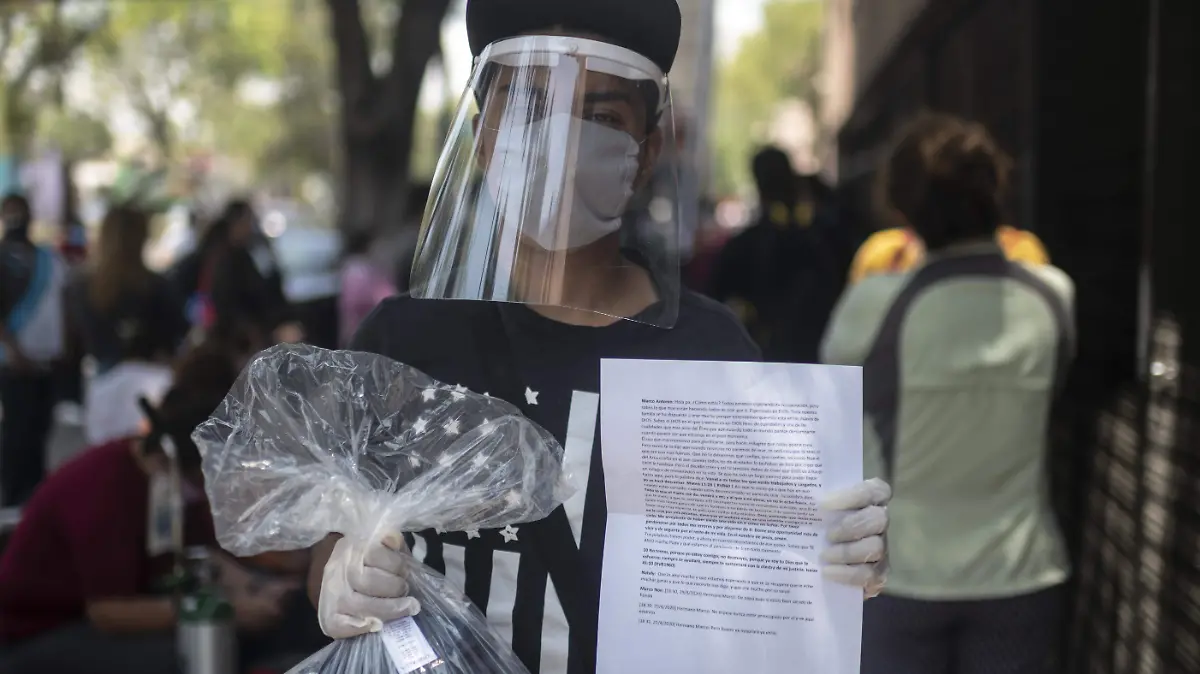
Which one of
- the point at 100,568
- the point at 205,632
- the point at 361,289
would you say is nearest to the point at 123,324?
the point at 361,289

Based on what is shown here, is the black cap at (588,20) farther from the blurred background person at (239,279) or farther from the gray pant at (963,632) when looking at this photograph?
the blurred background person at (239,279)

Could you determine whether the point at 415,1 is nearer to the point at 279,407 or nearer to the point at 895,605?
the point at 895,605

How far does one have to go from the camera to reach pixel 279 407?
4.86 ft

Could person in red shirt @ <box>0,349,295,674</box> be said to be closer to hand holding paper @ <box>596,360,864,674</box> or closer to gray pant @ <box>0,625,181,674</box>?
gray pant @ <box>0,625,181,674</box>

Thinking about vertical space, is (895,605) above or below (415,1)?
below

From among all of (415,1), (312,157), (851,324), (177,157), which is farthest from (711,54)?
(312,157)

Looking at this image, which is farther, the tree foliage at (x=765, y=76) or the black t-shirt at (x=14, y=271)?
the tree foliage at (x=765, y=76)

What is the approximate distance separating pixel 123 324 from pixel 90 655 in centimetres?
287

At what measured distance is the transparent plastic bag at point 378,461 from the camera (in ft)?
4.79

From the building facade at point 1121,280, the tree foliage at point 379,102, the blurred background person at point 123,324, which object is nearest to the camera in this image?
the building facade at point 1121,280

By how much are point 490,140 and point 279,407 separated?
41 centimetres

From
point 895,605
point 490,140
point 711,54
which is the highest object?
point 711,54

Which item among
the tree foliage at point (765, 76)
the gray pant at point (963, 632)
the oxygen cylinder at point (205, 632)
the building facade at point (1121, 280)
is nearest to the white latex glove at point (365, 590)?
the gray pant at point (963, 632)

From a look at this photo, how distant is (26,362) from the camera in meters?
7.57
